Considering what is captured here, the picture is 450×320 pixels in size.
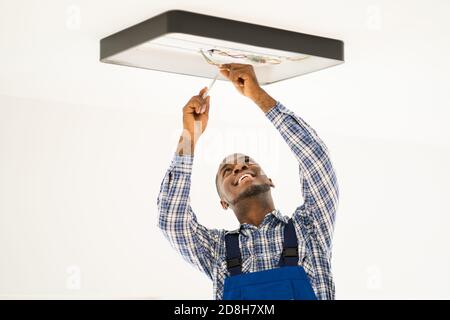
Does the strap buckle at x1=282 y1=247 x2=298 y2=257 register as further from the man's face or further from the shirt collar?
the man's face

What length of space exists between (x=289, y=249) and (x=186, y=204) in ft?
0.99

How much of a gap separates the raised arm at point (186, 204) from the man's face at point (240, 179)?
0.13 meters

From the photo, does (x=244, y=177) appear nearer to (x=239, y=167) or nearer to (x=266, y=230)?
(x=239, y=167)

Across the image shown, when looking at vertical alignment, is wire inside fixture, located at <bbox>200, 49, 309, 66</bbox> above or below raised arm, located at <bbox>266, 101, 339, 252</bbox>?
above

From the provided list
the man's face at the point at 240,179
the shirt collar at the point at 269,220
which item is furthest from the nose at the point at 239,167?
the shirt collar at the point at 269,220

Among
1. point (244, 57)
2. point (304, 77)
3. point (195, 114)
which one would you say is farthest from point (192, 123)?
point (304, 77)

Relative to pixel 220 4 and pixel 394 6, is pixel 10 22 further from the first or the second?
pixel 394 6

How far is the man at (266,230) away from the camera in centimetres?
191

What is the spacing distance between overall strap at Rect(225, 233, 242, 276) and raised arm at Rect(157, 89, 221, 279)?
69 millimetres

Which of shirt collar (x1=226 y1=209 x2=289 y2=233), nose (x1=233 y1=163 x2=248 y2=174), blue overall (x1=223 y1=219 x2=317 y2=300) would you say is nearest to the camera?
blue overall (x1=223 y1=219 x2=317 y2=300)

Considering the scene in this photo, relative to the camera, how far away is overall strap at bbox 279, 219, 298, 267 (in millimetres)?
1953

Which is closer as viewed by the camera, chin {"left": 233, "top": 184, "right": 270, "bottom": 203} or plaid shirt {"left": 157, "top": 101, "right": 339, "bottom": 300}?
plaid shirt {"left": 157, "top": 101, "right": 339, "bottom": 300}

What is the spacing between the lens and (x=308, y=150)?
Result: 1.98m

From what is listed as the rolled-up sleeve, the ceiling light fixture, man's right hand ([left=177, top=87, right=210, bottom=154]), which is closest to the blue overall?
the rolled-up sleeve
